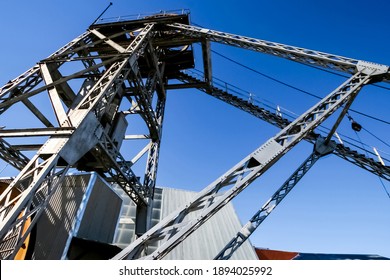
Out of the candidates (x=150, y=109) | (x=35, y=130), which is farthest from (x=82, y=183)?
(x=35, y=130)

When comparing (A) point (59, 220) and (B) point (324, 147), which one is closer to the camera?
(B) point (324, 147)

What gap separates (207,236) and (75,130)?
55.2ft

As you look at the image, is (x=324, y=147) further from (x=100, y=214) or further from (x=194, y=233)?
(x=194, y=233)

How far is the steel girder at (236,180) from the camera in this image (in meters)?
4.04

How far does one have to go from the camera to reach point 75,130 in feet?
18.8

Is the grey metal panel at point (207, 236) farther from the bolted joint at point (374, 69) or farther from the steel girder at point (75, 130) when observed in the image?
the bolted joint at point (374, 69)

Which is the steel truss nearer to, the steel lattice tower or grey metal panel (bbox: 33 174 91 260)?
the steel lattice tower

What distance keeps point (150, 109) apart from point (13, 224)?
24.6 feet

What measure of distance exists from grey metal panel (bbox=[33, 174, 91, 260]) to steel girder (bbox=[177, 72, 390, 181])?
822cm

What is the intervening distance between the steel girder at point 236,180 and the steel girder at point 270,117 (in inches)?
150

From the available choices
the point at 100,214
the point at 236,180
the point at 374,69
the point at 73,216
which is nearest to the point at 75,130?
the point at 236,180

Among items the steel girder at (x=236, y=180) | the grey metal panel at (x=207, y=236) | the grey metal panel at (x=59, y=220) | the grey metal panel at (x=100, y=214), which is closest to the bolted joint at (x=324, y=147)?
the steel girder at (x=236, y=180)

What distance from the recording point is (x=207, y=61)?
13031 mm

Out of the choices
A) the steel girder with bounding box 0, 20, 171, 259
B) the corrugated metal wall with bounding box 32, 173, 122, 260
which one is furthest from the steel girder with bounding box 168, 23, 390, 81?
the corrugated metal wall with bounding box 32, 173, 122, 260
